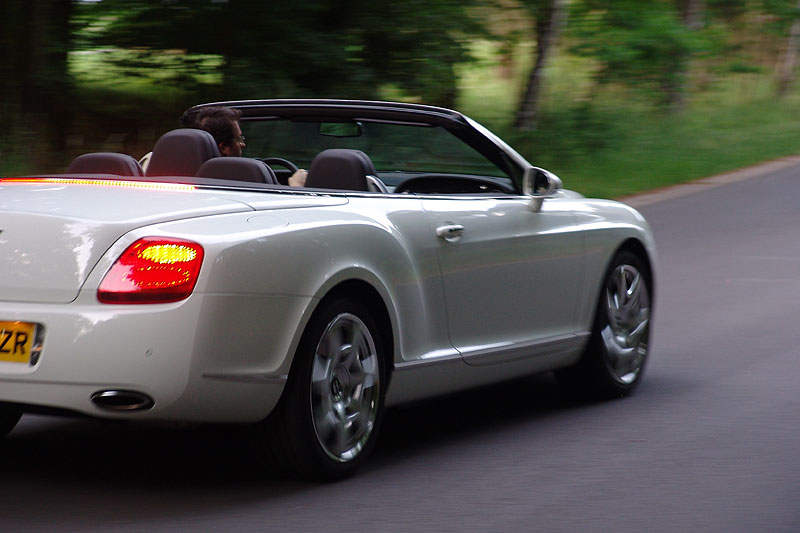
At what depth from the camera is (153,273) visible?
15.2 ft

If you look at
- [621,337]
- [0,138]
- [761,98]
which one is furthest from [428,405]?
[761,98]

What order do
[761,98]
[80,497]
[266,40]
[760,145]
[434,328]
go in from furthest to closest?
1. [761,98]
2. [760,145]
3. [266,40]
4. [434,328]
5. [80,497]

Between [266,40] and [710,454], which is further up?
[710,454]

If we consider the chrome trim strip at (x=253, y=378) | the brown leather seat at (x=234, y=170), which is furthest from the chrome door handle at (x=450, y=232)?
the chrome trim strip at (x=253, y=378)

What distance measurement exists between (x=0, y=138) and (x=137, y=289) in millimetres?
12639

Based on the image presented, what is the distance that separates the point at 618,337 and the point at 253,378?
2.93 m

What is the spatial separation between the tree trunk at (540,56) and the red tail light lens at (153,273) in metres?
19.0

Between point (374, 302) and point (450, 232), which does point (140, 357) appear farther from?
Answer: point (450, 232)

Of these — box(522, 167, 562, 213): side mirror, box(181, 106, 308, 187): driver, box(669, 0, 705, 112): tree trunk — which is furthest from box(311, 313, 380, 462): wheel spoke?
box(669, 0, 705, 112): tree trunk

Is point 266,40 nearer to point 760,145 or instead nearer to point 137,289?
point 760,145

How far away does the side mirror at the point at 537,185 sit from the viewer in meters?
6.56

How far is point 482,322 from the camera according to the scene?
6.10 meters

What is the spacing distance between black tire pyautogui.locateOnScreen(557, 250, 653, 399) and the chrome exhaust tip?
293 cm

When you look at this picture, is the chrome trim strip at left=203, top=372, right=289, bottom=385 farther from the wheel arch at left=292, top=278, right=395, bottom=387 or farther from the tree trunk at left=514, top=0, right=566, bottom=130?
the tree trunk at left=514, top=0, right=566, bottom=130
